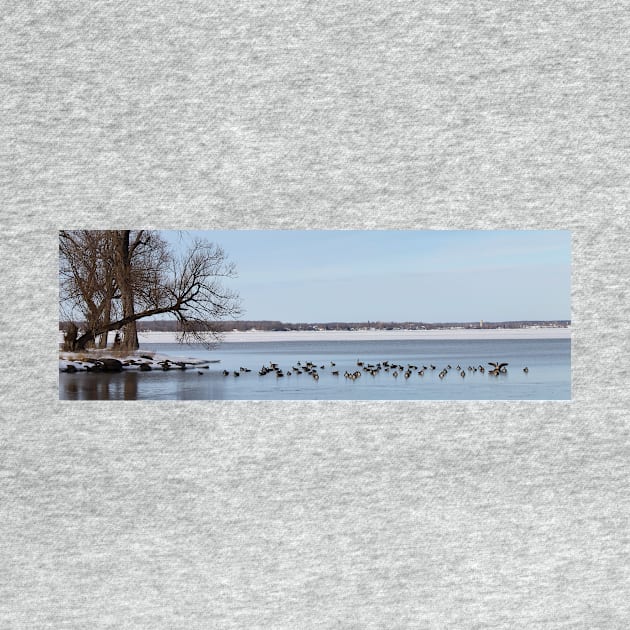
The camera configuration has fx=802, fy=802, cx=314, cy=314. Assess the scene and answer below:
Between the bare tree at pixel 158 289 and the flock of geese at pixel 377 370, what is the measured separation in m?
0.32

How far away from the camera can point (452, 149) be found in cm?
396

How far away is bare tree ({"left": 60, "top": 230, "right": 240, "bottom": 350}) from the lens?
13.2ft

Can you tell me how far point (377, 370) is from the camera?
398 centimetres

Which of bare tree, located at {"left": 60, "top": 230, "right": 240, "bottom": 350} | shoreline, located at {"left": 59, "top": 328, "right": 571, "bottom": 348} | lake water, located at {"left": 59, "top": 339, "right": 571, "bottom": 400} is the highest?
bare tree, located at {"left": 60, "top": 230, "right": 240, "bottom": 350}

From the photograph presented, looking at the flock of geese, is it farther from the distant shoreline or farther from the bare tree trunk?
the bare tree trunk

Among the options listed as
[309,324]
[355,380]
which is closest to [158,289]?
[309,324]

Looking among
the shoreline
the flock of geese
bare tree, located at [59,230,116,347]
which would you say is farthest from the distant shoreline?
bare tree, located at [59,230,116,347]

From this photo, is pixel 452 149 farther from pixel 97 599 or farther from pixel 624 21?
pixel 97 599

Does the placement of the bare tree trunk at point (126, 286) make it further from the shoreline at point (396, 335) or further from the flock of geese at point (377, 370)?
the flock of geese at point (377, 370)

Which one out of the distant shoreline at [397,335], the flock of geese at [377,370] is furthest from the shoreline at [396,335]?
the flock of geese at [377,370]

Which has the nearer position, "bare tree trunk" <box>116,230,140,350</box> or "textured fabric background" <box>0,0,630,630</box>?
"textured fabric background" <box>0,0,630,630</box>

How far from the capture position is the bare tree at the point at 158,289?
13.2 feet

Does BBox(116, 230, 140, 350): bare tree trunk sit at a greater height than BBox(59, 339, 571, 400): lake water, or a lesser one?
greater

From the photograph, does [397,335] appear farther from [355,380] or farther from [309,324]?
[309,324]
